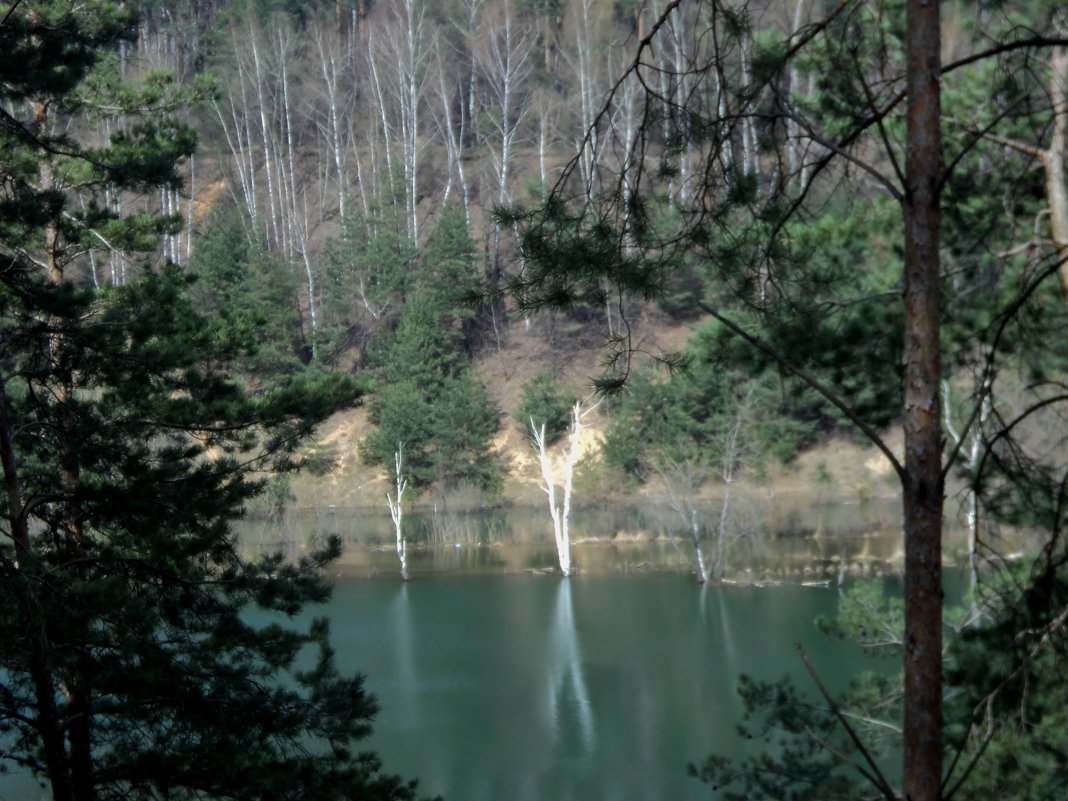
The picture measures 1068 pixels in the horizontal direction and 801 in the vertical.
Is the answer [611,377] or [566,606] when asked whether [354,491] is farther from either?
[611,377]

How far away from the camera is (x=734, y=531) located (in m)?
18.1

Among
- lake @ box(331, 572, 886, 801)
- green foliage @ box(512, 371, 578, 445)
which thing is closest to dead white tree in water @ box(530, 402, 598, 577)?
green foliage @ box(512, 371, 578, 445)

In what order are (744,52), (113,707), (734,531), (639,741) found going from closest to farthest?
(744,52), (113,707), (639,741), (734,531)

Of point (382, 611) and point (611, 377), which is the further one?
point (382, 611)

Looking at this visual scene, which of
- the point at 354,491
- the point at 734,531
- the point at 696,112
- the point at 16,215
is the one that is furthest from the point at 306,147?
the point at 696,112

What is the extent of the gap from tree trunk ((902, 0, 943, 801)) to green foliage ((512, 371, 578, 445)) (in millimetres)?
17664

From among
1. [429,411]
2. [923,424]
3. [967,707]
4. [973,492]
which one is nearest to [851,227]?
[967,707]

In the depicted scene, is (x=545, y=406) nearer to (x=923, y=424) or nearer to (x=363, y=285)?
(x=363, y=285)

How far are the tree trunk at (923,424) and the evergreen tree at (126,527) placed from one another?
9.71 ft

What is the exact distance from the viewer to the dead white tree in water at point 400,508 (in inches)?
727

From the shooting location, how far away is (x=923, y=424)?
6.80 ft

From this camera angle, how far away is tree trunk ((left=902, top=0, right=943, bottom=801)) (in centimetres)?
200

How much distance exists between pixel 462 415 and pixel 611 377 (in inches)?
710

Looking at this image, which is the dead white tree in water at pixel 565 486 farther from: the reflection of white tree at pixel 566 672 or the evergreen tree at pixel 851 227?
the evergreen tree at pixel 851 227
